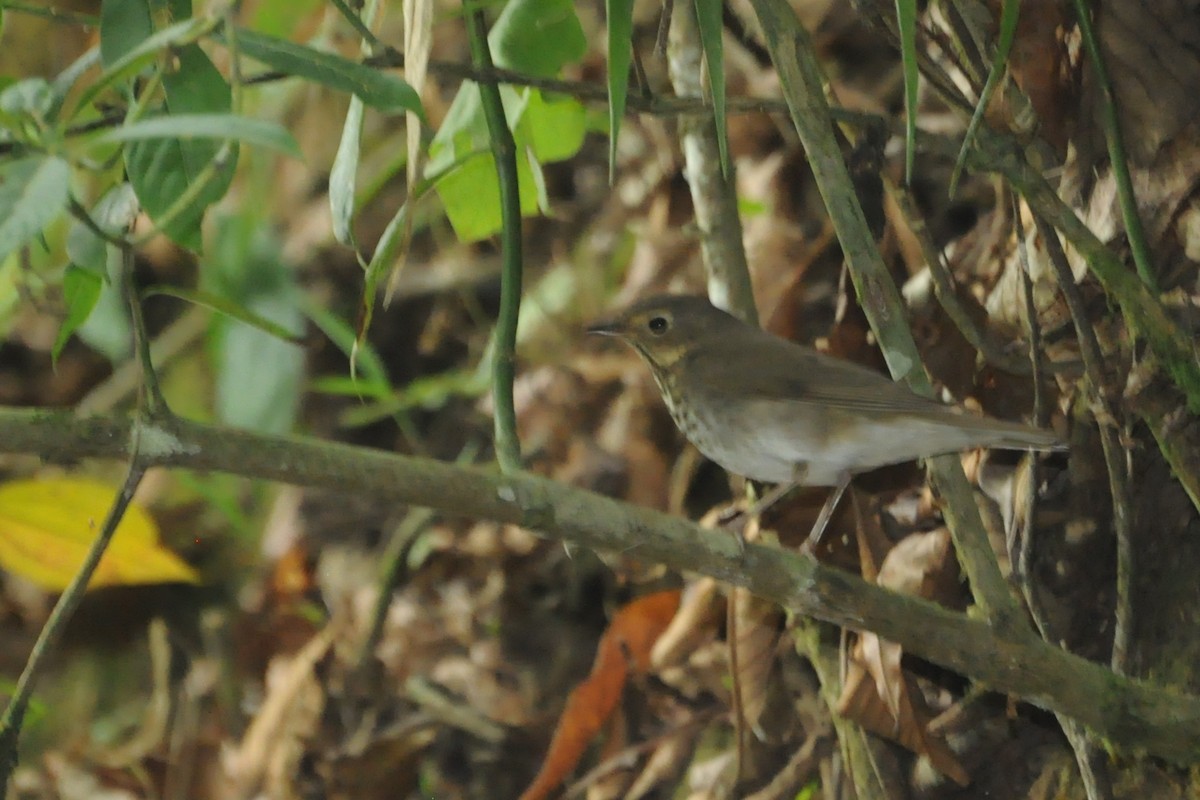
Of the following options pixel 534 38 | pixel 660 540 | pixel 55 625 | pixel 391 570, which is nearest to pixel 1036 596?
pixel 660 540

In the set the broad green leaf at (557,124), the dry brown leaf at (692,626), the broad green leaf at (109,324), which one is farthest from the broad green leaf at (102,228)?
the broad green leaf at (109,324)

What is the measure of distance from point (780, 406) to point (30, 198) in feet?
5.78

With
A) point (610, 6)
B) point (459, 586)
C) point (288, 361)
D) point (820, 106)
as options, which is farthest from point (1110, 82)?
point (288, 361)

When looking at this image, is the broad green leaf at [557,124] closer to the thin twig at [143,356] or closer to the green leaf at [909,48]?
the green leaf at [909,48]

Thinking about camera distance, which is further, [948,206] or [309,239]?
[309,239]

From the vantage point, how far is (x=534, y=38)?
2.38 m

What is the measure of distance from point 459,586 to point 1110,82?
2552 mm

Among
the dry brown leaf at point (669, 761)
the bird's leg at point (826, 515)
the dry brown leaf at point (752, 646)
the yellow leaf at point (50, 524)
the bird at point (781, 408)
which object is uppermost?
the bird at point (781, 408)

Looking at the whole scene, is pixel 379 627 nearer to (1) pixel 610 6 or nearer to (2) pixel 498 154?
(2) pixel 498 154

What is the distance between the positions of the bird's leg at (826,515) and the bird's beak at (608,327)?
2.13 ft

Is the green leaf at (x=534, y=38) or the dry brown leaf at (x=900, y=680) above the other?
the green leaf at (x=534, y=38)

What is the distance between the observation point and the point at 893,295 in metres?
2.06

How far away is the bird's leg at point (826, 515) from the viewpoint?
2648mm

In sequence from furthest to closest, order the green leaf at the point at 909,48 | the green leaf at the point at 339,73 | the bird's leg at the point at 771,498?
1. the bird's leg at the point at 771,498
2. the green leaf at the point at 909,48
3. the green leaf at the point at 339,73
